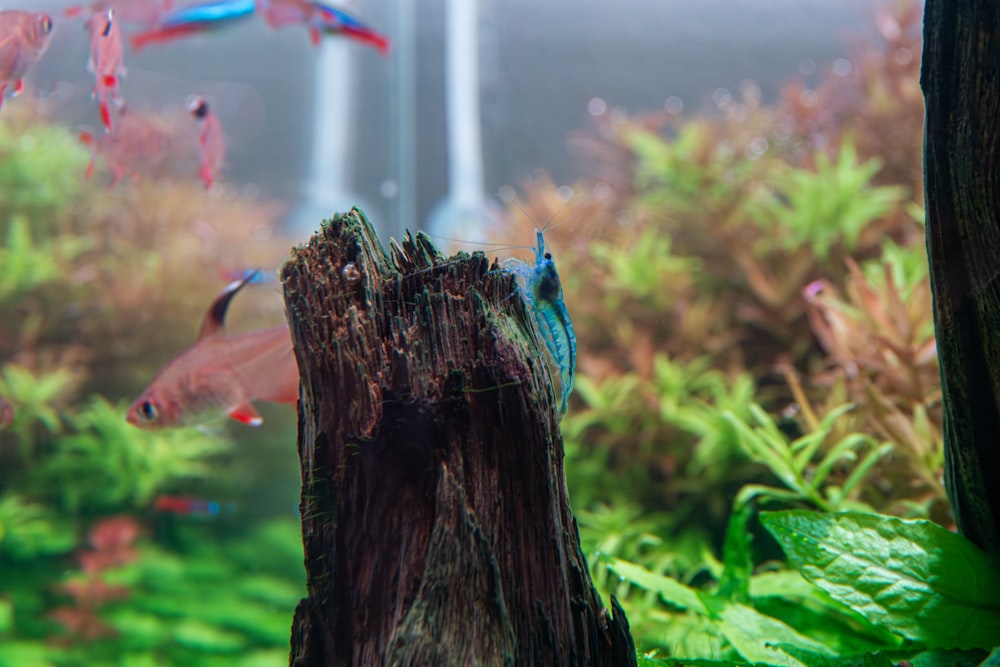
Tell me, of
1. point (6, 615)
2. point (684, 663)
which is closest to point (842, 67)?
point (684, 663)

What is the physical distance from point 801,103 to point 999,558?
3859 millimetres

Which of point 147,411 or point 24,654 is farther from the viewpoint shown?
point 24,654

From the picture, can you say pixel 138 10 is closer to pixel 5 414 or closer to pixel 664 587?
pixel 5 414

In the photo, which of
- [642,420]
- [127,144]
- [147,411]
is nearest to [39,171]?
[127,144]

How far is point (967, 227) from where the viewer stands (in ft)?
4.43

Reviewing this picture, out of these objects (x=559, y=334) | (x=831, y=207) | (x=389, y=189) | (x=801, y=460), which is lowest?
(x=801, y=460)

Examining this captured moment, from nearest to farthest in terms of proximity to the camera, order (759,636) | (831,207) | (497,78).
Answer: (759,636) → (831,207) → (497,78)

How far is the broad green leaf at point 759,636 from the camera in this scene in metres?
1.66

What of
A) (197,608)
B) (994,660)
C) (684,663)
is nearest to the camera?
(994,660)

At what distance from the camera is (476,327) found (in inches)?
45.1

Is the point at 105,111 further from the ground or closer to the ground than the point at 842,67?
closer to the ground

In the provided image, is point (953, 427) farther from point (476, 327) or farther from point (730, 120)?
point (730, 120)

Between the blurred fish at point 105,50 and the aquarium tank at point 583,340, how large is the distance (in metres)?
0.01

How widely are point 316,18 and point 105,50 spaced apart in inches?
46.8
